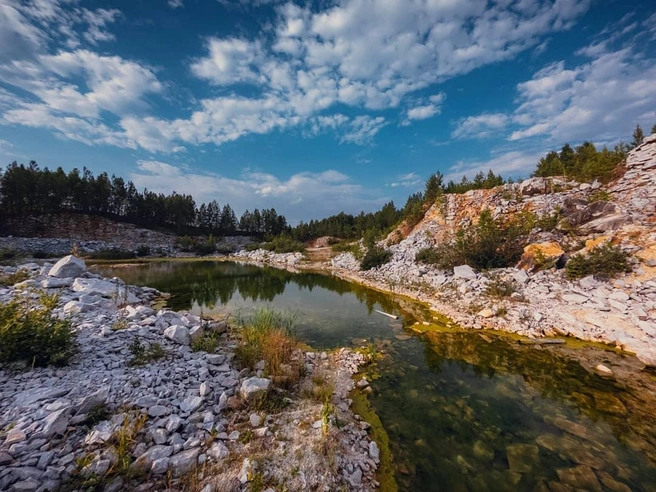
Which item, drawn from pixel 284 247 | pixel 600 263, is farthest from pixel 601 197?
pixel 284 247

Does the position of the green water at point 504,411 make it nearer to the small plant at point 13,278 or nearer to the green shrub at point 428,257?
the green shrub at point 428,257

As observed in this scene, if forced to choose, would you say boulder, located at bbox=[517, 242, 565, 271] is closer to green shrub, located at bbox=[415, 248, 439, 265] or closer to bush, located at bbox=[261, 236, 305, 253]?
green shrub, located at bbox=[415, 248, 439, 265]

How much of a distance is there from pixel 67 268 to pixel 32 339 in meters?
9.69

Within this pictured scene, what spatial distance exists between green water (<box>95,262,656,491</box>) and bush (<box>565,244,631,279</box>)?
5.09m

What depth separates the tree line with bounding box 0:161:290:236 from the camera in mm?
44469

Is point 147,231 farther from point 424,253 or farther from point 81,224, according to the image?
point 424,253

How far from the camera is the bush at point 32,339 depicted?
190 inches

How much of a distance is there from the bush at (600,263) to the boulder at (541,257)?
4.20 feet

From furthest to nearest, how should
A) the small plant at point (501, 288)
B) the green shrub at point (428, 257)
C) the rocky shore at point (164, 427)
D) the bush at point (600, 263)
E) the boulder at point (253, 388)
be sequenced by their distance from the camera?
1. the green shrub at point (428, 257)
2. the small plant at point (501, 288)
3. the bush at point (600, 263)
4. the boulder at point (253, 388)
5. the rocky shore at point (164, 427)

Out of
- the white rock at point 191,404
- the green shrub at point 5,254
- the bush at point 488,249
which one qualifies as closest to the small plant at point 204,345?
the white rock at point 191,404

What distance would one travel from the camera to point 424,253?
23031 millimetres

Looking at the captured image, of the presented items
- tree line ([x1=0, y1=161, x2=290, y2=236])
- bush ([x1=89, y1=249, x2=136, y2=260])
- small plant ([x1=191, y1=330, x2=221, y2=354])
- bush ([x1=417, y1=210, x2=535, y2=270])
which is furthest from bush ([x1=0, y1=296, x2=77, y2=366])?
tree line ([x1=0, y1=161, x2=290, y2=236])

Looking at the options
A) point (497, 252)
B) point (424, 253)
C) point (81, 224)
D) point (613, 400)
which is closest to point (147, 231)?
point (81, 224)

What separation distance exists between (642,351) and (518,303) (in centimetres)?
408
